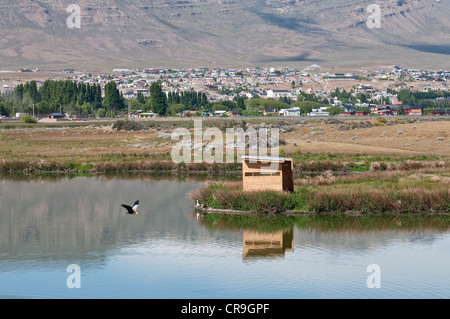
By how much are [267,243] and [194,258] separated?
13.5 ft

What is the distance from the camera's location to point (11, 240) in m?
30.0

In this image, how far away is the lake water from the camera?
75.7ft

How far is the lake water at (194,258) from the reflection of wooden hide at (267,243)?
4 cm

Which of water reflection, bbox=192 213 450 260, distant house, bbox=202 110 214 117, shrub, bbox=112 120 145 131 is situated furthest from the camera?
distant house, bbox=202 110 214 117

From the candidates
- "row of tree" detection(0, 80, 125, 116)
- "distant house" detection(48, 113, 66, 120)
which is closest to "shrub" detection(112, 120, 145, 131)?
"distant house" detection(48, 113, 66, 120)

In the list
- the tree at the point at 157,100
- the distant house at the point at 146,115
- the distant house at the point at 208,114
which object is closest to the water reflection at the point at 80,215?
the distant house at the point at 146,115

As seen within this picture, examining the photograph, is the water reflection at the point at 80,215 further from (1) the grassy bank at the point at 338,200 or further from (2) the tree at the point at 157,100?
(2) the tree at the point at 157,100

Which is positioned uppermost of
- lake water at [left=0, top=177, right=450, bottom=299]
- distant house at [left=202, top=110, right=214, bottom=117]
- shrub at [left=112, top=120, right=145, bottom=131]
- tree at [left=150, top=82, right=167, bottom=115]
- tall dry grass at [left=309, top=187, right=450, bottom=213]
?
tree at [left=150, top=82, right=167, bottom=115]

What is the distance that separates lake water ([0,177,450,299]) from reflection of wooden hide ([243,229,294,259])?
4cm

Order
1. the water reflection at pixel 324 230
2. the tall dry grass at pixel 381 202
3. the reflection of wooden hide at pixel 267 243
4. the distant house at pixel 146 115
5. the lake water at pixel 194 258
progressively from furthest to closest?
the distant house at pixel 146 115
the tall dry grass at pixel 381 202
the water reflection at pixel 324 230
the reflection of wooden hide at pixel 267 243
the lake water at pixel 194 258

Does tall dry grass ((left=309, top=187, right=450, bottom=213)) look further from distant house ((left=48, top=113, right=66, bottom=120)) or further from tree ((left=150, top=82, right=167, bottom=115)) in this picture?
tree ((left=150, top=82, right=167, bottom=115))

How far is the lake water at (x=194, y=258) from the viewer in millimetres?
23078

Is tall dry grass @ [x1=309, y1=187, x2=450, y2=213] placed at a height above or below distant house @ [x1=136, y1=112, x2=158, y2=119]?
below

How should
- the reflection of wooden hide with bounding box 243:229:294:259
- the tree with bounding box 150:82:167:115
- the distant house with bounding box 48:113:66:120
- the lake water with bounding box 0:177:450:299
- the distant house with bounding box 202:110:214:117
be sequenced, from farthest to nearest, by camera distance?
the distant house with bounding box 202:110:214:117
the tree with bounding box 150:82:167:115
the distant house with bounding box 48:113:66:120
the reflection of wooden hide with bounding box 243:229:294:259
the lake water with bounding box 0:177:450:299
